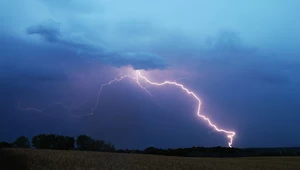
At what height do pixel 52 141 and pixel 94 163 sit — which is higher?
pixel 52 141

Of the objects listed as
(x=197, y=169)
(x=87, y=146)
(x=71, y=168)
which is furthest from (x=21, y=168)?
(x=87, y=146)

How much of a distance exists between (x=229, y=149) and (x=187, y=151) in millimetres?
7439

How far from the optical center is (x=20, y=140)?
1854 inches

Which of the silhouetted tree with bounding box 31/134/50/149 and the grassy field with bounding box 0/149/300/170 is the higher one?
the silhouetted tree with bounding box 31/134/50/149

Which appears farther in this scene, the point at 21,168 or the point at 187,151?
the point at 187,151

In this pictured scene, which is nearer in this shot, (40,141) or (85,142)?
(40,141)

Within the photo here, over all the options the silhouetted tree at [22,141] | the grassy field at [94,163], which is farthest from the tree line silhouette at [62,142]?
the grassy field at [94,163]

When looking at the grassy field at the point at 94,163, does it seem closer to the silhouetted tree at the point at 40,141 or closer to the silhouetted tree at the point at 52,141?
the silhouetted tree at the point at 52,141

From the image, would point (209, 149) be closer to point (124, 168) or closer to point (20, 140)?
point (20, 140)

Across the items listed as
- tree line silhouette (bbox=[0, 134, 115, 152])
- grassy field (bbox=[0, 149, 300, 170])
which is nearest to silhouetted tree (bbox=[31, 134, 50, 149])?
tree line silhouette (bbox=[0, 134, 115, 152])

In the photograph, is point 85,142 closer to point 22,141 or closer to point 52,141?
point 52,141

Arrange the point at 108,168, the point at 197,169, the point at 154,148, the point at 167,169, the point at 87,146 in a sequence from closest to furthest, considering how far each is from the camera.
Answer: 1. the point at 108,168
2. the point at 167,169
3. the point at 197,169
4. the point at 154,148
5. the point at 87,146

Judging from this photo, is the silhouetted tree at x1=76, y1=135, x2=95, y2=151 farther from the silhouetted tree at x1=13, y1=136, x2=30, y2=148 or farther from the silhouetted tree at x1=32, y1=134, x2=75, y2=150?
the silhouetted tree at x1=13, y1=136, x2=30, y2=148

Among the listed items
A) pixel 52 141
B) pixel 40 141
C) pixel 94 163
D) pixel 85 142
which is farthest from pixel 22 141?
pixel 94 163
